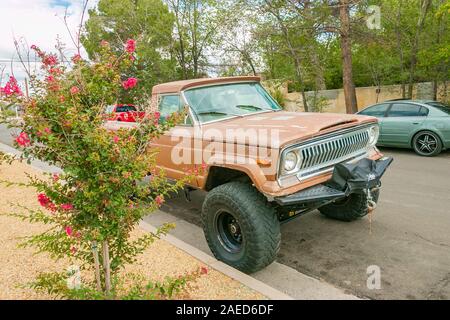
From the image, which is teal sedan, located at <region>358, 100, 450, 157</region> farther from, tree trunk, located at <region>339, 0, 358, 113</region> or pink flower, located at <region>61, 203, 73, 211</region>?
pink flower, located at <region>61, 203, 73, 211</region>

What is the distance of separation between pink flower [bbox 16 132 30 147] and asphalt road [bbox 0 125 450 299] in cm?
284

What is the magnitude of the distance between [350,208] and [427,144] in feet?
18.5

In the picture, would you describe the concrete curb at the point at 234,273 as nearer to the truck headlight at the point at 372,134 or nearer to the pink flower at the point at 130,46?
the pink flower at the point at 130,46

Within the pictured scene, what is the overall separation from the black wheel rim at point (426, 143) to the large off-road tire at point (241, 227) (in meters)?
7.33

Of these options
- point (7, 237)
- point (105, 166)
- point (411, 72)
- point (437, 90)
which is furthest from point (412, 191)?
point (437, 90)

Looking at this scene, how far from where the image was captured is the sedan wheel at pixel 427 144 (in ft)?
29.4

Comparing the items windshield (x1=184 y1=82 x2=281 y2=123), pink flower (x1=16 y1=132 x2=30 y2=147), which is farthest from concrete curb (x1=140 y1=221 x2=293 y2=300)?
pink flower (x1=16 y1=132 x2=30 y2=147)

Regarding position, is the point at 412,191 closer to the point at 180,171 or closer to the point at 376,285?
the point at 376,285

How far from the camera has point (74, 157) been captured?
2256 mm

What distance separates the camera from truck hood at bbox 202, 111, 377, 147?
11.3 ft

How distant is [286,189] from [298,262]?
1063mm

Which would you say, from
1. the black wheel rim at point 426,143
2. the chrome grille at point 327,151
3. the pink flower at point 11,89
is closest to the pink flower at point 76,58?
the pink flower at point 11,89

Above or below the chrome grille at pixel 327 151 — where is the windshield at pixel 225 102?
above

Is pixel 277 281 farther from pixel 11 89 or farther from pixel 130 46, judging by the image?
pixel 11 89
